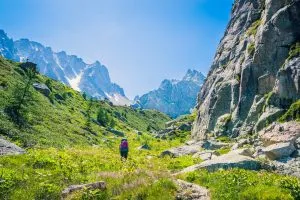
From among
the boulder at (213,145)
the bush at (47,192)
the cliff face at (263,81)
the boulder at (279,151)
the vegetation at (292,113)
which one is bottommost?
the bush at (47,192)

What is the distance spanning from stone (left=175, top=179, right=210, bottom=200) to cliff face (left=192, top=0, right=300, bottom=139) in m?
35.7

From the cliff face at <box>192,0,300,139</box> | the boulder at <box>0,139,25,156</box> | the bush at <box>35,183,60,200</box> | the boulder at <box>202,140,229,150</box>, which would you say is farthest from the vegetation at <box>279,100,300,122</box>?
the bush at <box>35,183,60,200</box>

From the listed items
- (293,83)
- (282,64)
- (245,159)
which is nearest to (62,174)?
(245,159)

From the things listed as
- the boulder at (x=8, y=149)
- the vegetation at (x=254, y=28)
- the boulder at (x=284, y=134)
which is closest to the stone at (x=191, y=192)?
the boulder at (x=8, y=149)

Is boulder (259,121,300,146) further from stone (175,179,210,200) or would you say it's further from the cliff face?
stone (175,179,210,200)

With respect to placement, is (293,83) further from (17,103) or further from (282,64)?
(17,103)

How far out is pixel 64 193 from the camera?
61.3ft

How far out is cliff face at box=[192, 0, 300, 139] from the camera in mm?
55094

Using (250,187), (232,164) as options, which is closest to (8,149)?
(232,164)

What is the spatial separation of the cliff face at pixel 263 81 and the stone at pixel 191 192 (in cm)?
3567

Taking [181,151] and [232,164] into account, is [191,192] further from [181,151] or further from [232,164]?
[181,151]

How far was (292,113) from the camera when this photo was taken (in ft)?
163

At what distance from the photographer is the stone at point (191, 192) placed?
19.1m

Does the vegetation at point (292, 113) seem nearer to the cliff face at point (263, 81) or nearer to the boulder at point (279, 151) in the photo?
the cliff face at point (263, 81)
